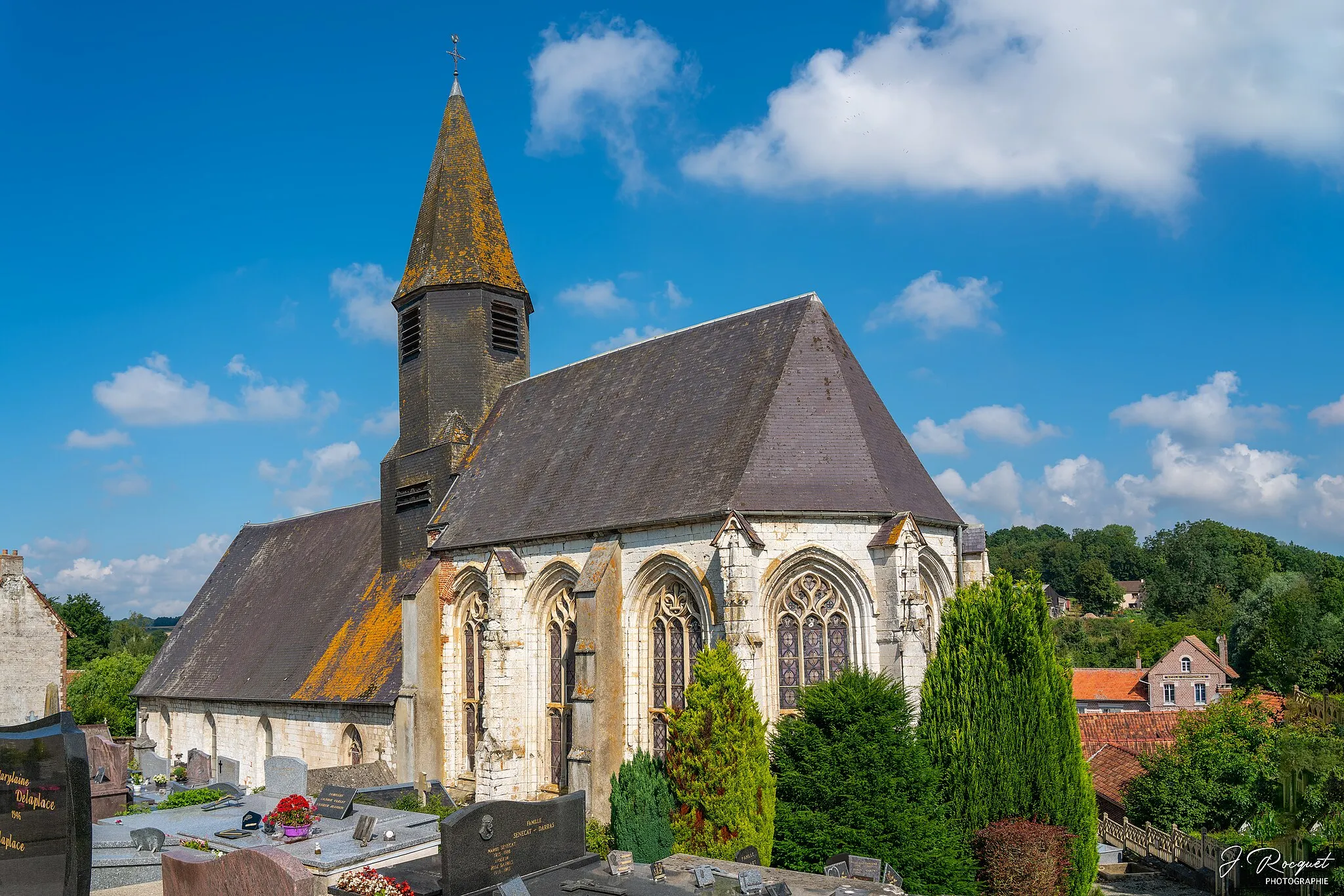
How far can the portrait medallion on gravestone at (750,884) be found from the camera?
13289mm

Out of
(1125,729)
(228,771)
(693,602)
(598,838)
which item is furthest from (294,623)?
(1125,729)

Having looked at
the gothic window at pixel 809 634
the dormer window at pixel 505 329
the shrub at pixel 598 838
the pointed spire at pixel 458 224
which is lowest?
the shrub at pixel 598 838

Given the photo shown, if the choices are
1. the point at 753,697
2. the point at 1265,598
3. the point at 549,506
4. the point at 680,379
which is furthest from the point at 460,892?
the point at 1265,598

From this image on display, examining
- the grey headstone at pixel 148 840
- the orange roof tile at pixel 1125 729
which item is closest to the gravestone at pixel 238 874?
the grey headstone at pixel 148 840

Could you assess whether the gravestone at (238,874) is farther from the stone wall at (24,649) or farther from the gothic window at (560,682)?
the stone wall at (24,649)

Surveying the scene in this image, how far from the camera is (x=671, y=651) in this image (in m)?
21.5

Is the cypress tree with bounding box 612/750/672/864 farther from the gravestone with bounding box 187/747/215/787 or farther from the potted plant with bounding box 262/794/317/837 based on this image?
the gravestone with bounding box 187/747/215/787

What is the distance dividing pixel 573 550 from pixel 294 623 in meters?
Answer: 14.1

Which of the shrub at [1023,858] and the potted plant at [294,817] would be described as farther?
the shrub at [1023,858]

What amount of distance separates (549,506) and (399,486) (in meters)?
7.76

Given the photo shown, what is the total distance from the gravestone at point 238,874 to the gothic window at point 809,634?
1063 centimetres

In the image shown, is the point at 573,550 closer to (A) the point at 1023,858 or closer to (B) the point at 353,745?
(B) the point at 353,745

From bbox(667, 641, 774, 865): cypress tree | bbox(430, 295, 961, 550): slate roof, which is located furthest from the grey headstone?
bbox(430, 295, 961, 550): slate roof

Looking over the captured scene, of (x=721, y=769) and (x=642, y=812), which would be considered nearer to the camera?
(x=721, y=769)
